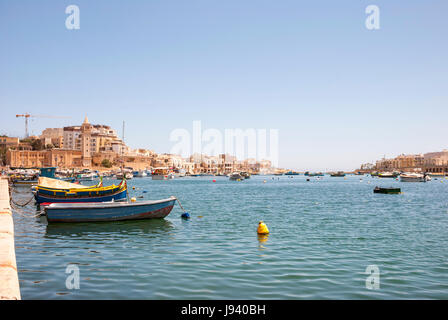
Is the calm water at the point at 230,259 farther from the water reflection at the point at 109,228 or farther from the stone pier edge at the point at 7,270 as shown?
the stone pier edge at the point at 7,270

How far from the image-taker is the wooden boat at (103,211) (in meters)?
22.9

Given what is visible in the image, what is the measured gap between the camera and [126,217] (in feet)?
79.5

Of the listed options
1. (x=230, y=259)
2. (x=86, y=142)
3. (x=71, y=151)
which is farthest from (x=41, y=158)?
(x=230, y=259)

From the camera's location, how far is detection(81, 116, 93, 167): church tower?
17131 cm

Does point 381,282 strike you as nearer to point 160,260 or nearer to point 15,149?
point 160,260

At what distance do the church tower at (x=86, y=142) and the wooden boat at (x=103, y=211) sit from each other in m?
155

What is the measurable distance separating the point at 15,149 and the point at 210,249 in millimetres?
173172

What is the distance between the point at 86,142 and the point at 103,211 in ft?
557

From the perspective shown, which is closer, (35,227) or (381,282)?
(381,282)

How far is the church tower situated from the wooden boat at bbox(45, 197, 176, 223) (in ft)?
508

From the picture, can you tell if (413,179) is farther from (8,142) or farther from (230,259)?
(8,142)

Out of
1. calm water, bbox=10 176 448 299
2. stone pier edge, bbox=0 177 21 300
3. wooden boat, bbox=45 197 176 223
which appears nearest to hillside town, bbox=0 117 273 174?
wooden boat, bbox=45 197 176 223

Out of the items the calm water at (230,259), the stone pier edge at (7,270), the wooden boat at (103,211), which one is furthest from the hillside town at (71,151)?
the stone pier edge at (7,270)

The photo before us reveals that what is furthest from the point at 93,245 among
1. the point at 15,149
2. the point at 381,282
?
the point at 15,149
